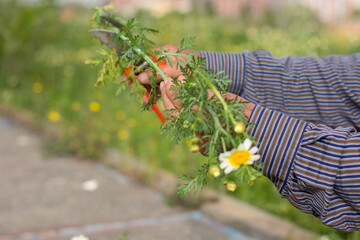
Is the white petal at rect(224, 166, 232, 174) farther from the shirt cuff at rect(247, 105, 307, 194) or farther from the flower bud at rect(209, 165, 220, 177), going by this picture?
the shirt cuff at rect(247, 105, 307, 194)

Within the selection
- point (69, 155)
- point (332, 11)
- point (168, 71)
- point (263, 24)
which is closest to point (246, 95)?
point (168, 71)

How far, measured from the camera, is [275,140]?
111 centimetres

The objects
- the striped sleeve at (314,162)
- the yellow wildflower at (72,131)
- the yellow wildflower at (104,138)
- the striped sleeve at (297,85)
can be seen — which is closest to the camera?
the striped sleeve at (314,162)

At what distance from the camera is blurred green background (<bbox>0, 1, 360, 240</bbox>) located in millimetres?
3408

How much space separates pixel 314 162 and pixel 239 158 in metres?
0.24

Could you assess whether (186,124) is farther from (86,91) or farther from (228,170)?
(86,91)

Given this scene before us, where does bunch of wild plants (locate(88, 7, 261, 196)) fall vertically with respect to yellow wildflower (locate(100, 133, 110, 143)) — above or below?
above

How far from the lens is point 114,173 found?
3693mm

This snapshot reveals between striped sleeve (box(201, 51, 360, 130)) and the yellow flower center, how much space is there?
0.61 metres

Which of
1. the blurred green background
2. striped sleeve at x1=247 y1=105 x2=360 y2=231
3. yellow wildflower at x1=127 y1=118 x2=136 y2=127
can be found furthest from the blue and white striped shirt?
yellow wildflower at x1=127 y1=118 x2=136 y2=127

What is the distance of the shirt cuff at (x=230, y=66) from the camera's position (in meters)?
1.56

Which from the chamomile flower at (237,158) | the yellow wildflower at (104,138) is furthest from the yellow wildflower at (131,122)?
the chamomile flower at (237,158)

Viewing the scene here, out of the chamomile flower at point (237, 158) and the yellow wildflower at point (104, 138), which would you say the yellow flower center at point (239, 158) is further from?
the yellow wildflower at point (104, 138)

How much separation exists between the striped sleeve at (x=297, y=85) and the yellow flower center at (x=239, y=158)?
61 cm
